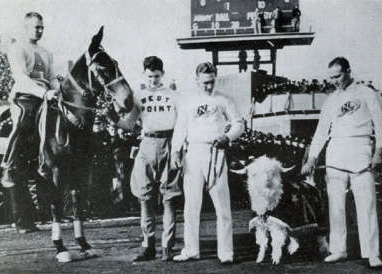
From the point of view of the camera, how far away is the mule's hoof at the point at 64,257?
465 cm

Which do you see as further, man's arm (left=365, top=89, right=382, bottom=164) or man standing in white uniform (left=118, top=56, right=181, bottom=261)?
man standing in white uniform (left=118, top=56, right=181, bottom=261)

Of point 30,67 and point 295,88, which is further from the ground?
point 30,67

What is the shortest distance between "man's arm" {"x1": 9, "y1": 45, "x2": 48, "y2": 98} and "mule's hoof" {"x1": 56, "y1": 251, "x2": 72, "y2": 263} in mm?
1692

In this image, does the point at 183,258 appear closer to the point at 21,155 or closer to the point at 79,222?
the point at 79,222

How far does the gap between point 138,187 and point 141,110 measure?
725 mm

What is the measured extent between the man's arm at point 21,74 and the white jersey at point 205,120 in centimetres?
170

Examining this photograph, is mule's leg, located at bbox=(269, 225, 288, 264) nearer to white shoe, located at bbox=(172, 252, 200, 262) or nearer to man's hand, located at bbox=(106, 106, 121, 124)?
white shoe, located at bbox=(172, 252, 200, 262)

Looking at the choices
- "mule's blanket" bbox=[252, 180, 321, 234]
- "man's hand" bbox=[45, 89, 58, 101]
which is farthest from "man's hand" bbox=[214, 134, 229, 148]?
"man's hand" bbox=[45, 89, 58, 101]

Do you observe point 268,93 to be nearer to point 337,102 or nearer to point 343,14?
point 343,14

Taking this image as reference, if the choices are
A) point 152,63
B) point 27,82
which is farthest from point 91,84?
point 27,82

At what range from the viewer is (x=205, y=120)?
4.48 m

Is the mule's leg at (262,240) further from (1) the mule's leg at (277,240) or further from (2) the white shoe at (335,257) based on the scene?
(2) the white shoe at (335,257)

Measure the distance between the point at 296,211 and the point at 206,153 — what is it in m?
0.95

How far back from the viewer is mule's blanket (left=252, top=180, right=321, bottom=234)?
4.34m
